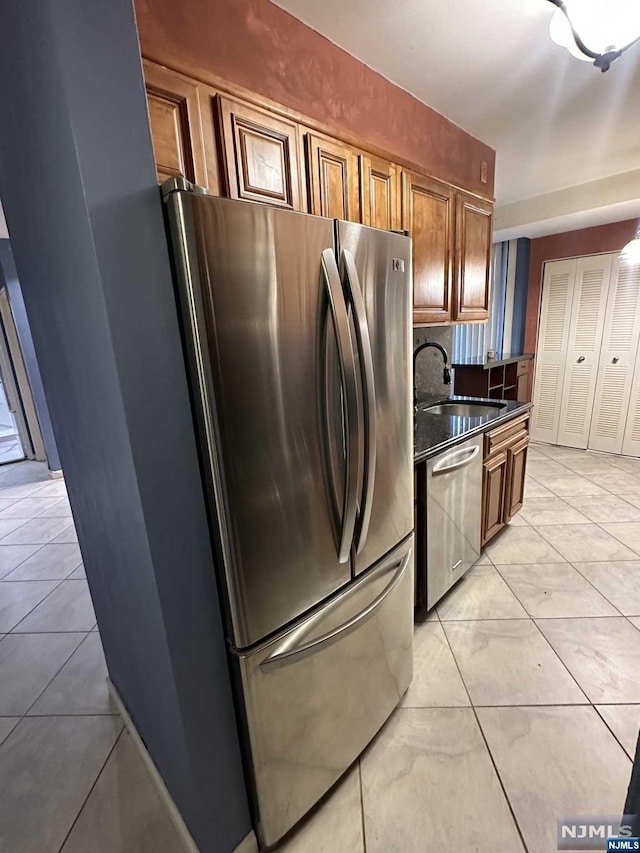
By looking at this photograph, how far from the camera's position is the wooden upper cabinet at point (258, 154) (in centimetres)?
128

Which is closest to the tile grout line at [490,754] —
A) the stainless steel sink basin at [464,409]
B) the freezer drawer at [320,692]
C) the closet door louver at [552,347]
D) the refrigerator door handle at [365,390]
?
the freezer drawer at [320,692]

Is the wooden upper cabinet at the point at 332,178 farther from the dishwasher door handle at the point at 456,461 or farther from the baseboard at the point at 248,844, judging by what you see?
the baseboard at the point at 248,844

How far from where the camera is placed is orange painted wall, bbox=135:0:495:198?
116cm

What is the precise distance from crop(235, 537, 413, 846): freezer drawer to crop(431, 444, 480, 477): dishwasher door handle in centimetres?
47

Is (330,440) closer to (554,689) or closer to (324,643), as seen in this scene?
(324,643)

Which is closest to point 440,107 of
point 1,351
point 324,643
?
point 324,643

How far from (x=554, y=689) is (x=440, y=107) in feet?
9.46

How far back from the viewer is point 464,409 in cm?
265

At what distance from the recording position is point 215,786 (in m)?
1.00

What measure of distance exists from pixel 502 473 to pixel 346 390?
185 centimetres

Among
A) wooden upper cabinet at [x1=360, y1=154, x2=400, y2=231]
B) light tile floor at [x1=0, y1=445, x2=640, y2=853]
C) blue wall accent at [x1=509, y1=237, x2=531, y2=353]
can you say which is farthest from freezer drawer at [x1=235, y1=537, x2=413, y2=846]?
blue wall accent at [x1=509, y1=237, x2=531, y2=353]

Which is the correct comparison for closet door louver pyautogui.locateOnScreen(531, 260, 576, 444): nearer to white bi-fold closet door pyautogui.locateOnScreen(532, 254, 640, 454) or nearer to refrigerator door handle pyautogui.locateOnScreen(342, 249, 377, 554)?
white bi-fold closet door pyautogui.locateOnScreen(532, 254, 640, 454)

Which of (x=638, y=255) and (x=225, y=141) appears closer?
(x=225, y=141)

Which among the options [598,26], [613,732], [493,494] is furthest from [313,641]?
[598,26]
